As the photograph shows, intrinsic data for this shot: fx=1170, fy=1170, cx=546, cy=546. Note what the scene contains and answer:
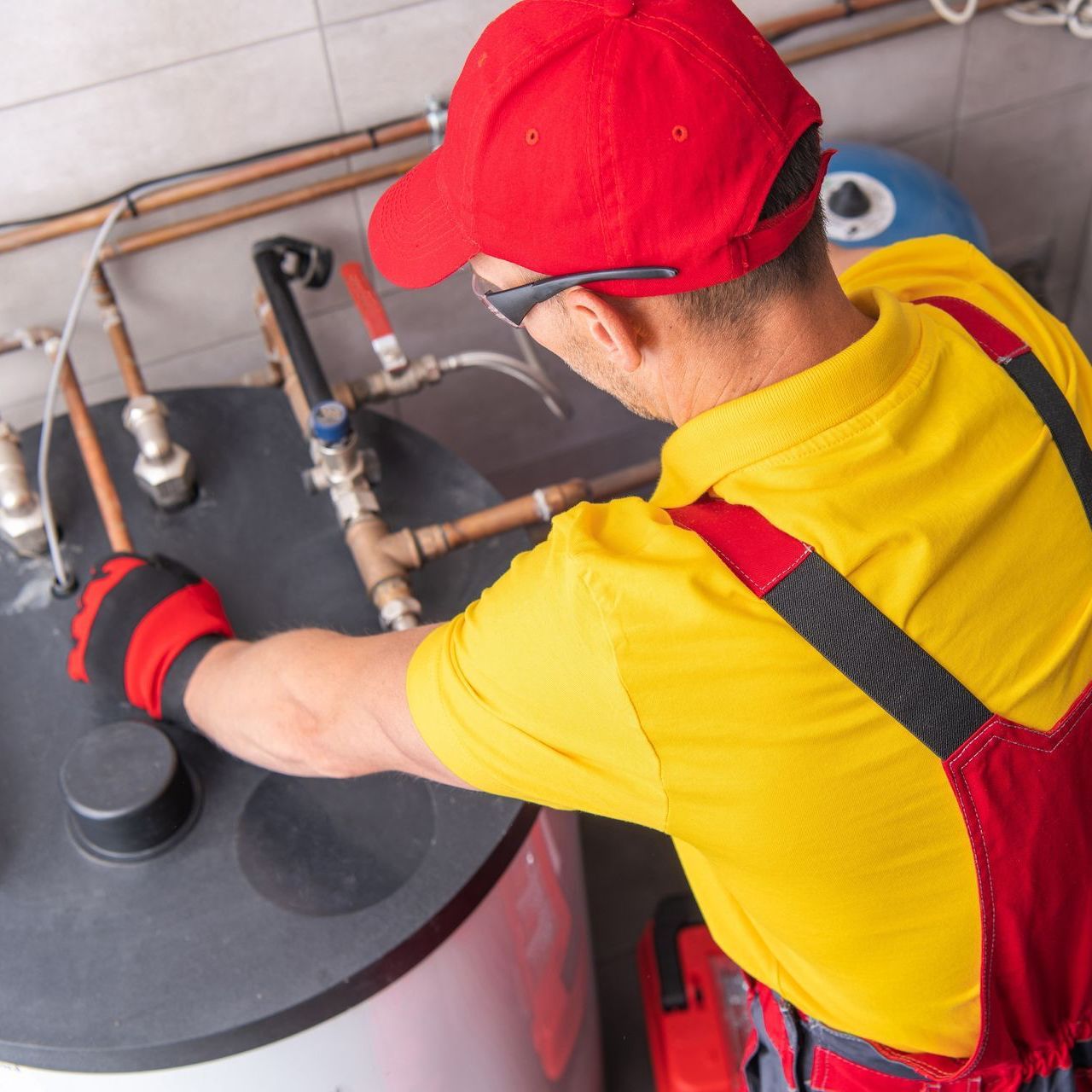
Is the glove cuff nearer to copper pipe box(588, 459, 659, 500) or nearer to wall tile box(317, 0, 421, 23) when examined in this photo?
copper pipe box(588, 459, 659, 500)

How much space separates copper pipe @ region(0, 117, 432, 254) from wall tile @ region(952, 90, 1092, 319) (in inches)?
39.8

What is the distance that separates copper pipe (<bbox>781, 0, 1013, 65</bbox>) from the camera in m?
1.68

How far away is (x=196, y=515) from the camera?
128cm

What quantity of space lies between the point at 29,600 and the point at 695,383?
0.78 metres

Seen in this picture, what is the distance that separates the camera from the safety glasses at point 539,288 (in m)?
0.73

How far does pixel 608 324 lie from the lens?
2.48 feet

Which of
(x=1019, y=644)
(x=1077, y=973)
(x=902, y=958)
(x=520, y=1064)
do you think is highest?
(x=1019, y=644)

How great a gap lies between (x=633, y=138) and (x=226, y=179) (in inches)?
33.5

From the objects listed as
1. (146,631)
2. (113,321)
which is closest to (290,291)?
(113,321)

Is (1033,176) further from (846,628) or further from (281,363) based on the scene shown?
(846,628)

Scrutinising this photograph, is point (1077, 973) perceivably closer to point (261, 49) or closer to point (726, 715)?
point (726, 715)

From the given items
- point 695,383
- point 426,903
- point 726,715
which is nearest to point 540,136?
point 695,383

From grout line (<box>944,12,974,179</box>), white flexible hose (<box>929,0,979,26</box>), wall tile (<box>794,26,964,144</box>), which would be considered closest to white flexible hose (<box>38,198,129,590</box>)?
wall tile (<box>794,26,964,144</box>)

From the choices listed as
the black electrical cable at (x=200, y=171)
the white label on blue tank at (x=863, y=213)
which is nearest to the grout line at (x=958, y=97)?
the white label on blue tank at (x=863, y=213)
